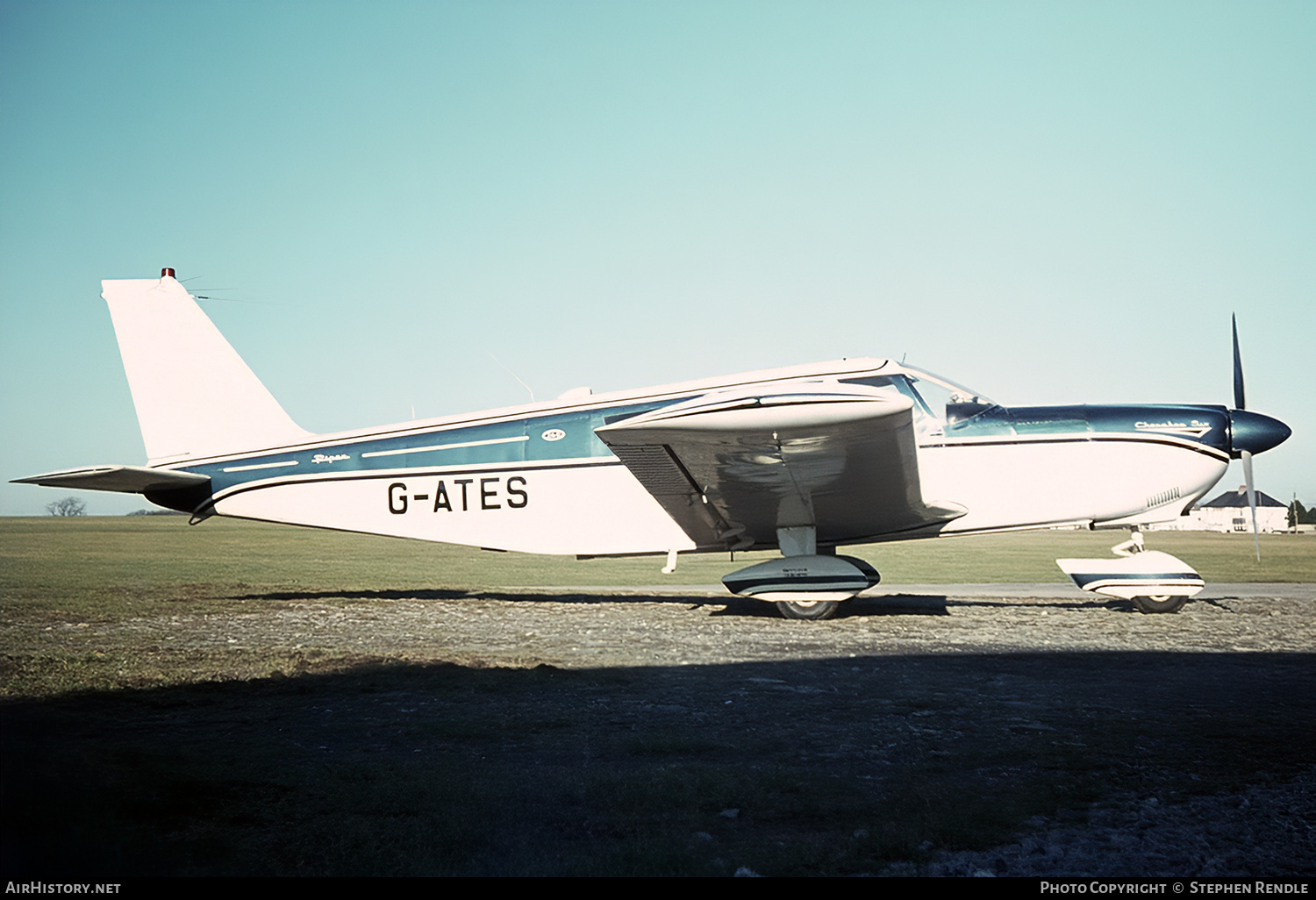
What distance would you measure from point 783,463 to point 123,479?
27.6 ft

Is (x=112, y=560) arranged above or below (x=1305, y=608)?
above

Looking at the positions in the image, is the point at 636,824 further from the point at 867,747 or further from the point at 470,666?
the point at 470,666

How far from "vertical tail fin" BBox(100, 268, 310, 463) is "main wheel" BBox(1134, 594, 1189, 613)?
10874mm

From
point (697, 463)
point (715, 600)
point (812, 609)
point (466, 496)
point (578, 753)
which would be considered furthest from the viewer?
point (715, 600)

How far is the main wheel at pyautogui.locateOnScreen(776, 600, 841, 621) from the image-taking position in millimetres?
8945

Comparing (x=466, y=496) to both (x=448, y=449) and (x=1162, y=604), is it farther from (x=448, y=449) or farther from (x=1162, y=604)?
(x=1162, y=604)

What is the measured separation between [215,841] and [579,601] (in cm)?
936

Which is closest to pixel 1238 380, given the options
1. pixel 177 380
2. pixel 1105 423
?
pixel 1105 423

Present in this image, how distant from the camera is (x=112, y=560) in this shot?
17.4m

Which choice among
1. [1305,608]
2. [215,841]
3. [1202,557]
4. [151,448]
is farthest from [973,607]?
[1202,557]

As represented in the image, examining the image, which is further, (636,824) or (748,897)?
(636,824)

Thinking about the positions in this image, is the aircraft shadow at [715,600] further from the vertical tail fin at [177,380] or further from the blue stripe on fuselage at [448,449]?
the vertical tail fin at [177,380]

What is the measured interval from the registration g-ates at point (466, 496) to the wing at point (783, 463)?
77.9 inches

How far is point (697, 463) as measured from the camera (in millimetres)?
8312
